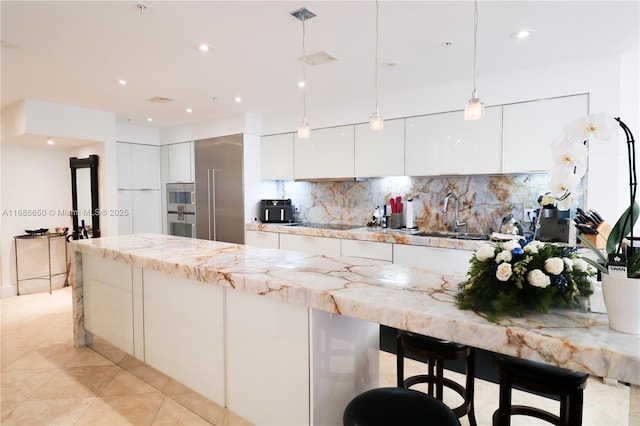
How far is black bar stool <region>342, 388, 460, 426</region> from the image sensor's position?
1.22 metres

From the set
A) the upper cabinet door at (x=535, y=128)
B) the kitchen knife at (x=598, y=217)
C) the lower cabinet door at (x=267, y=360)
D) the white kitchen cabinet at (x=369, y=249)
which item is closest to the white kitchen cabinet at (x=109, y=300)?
the lower cabinet door at (x=267, y=360)

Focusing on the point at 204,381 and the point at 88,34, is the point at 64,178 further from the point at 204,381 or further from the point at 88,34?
the point at 204,381

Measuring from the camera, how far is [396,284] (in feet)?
5.40

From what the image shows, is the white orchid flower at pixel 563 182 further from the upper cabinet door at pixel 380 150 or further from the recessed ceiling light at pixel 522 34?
the upper cabinet door at pixel 380 150

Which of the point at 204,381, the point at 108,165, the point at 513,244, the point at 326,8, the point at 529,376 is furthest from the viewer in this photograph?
the point at 108,165

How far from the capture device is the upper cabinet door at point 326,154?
4.45 m

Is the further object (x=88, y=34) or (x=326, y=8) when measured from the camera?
(x=88, y=34)

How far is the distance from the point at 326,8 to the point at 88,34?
1.70 m

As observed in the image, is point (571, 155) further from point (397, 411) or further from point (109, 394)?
point (109, 394)

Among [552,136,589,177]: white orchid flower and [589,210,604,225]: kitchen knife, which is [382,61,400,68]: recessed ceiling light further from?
[552,136,589,177]: white orchid flower

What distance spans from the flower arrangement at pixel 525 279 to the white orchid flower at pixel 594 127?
397mm

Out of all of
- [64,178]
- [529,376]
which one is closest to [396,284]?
[529,376]

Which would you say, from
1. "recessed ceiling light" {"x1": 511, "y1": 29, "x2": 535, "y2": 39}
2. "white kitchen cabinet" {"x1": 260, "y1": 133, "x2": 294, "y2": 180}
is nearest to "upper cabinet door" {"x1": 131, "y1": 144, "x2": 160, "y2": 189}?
"white kitchen cabinet" {"x1": 260, "y1": 133, "x2": 294, "y2": 180}

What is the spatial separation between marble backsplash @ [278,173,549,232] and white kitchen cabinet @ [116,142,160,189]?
2.27 m
